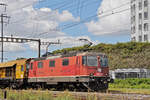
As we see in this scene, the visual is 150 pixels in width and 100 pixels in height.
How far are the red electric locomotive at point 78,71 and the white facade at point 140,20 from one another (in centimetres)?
4615

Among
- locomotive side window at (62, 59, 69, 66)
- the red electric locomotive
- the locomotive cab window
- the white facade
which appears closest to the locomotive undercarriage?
the red electric locomotive

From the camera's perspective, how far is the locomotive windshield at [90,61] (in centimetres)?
2352

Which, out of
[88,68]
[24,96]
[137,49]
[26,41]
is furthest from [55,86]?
[137,49]

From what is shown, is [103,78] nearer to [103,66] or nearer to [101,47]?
[103,66]

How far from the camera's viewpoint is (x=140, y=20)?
7119 cm

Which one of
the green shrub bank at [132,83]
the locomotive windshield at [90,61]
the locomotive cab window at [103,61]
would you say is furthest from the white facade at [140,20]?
the locomotive windshield at [90,61]

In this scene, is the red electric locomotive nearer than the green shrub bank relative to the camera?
Yes

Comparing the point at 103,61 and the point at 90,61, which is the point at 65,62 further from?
the point at 103,61

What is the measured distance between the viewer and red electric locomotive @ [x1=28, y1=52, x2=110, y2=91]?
23252 mm

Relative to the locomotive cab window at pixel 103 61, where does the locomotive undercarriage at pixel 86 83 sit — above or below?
below

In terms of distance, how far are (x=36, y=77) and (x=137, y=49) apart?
22355mm

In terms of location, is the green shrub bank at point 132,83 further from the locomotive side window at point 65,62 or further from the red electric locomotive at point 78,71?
the locomotive side window at point 65,62

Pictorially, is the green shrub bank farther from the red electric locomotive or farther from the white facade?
the white facade

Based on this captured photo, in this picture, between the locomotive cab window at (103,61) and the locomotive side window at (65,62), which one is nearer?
the locomotive cab window at (103,61)
